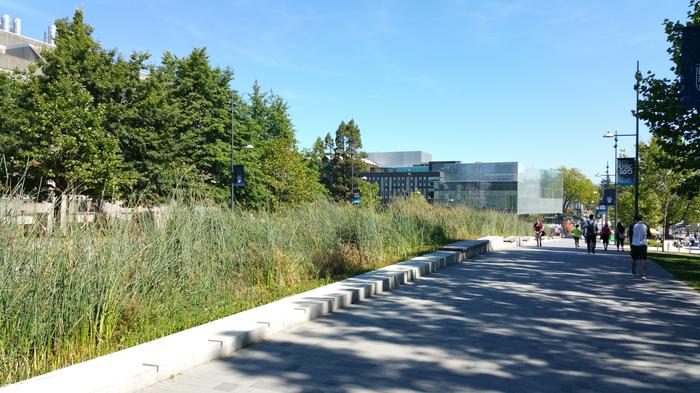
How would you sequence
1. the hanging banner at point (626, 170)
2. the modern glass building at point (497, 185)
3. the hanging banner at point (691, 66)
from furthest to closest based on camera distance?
the modern glass building at point (497, 185) → the hanging banner at point (626, 170) → the hanging banner at point (691, 66)

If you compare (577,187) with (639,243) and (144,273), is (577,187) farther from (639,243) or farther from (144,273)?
(144,273)

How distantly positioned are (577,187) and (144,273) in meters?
121

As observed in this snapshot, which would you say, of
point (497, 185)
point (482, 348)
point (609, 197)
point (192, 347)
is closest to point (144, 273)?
point (192, 347)

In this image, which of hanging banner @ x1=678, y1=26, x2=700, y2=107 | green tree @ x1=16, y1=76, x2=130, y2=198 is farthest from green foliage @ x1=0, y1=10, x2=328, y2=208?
hanging banner @ x1=678, y1=26, x2=700, y2=107

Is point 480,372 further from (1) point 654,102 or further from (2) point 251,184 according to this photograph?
(2) point 251,184

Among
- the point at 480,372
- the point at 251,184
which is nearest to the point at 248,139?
the point at 251,184

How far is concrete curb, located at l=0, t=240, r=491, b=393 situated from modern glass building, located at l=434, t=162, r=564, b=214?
179ft

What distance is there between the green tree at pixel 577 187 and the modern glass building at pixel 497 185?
47.6m

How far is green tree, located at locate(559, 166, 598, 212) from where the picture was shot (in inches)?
4496

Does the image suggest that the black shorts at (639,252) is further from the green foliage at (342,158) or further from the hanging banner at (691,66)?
the green foliage at (342,158)

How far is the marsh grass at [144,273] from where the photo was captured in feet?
15.3

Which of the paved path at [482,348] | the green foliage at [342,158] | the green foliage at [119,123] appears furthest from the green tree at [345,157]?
the paved path at [482,348]

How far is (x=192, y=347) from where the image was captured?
4938 millimetres

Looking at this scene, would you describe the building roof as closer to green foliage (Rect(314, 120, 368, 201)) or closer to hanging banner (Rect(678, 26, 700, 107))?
green foliage (Rect(314, 120, 368, 201))
